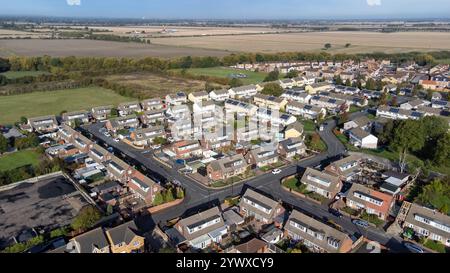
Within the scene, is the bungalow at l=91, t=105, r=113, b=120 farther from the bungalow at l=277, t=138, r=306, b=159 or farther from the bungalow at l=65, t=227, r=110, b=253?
the bungalow at l=65, t=227, r=110, b=253

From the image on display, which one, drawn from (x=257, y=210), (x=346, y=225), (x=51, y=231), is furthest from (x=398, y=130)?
(x=51, y=231)

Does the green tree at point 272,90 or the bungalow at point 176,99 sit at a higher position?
the green tree at point 272,90

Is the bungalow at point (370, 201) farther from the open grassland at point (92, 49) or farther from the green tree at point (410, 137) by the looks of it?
the open grassland at point (92, 49)

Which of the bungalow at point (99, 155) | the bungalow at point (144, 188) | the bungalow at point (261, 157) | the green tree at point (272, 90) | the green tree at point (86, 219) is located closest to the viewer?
the green tree at point (86, 219)

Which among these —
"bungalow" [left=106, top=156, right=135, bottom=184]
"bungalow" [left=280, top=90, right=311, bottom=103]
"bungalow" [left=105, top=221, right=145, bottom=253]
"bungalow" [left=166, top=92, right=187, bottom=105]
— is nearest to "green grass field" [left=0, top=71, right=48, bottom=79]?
"bungalow" [left=166, top=92, right=187, bottom=105]

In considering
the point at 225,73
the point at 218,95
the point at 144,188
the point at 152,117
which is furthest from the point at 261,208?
the point at 225,73

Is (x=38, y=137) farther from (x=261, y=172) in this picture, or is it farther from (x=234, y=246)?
(x=234, y=246)

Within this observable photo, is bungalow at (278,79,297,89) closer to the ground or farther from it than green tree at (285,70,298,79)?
closer to the ground

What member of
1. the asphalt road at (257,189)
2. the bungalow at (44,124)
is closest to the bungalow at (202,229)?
the asphalt road at (257,189)
